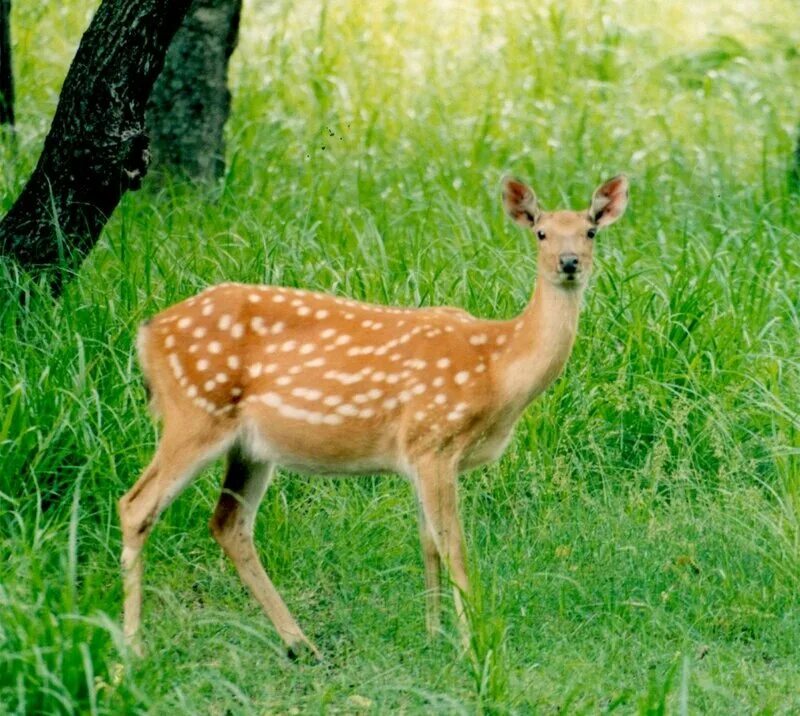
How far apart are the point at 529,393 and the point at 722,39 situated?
23.1 ft

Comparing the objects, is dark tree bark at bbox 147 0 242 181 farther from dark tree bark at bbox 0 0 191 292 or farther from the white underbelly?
the white underbelly

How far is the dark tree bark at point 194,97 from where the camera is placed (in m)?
8.95

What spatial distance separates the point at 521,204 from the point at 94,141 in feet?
6.13

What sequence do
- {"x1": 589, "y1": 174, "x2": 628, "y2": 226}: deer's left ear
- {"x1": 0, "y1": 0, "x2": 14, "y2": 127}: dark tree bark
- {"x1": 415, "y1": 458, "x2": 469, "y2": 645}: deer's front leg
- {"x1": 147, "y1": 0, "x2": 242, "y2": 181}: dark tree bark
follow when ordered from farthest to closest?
{"x1": 147, "y1": 0, "x2": 242, "y2": 181}: dark tree bark, {"x1": 0, "y1": 0, "x2": 14, "y2": 127}: dark tree bark, {"x1": 589, "y1": 174, "x2": 628, "y2": 226}: deer's left ear, {"x1": 415, "y1": 458, "x2": 469, "y2": 645}: deer's front leg

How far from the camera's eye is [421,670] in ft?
17.4

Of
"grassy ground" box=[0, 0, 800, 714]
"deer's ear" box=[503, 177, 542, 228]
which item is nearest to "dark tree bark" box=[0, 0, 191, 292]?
"grassy ground" box=[0, 0, 800, 714]

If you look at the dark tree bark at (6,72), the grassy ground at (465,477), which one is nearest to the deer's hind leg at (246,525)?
the grassy ground at (465,477)

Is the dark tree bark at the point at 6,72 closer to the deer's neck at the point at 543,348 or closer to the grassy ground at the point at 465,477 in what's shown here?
the grassy ground at the point at 465,477

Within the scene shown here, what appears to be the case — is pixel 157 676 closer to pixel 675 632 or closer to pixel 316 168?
pixel 675 632

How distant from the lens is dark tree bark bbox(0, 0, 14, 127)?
8312 mm

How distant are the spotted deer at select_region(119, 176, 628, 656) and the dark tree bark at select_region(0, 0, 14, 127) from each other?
3107mm

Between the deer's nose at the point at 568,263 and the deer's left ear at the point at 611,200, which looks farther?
the deer's left ear at the point at 611,200

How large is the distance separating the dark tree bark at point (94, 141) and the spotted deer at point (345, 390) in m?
1.32

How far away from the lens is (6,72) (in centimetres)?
849
